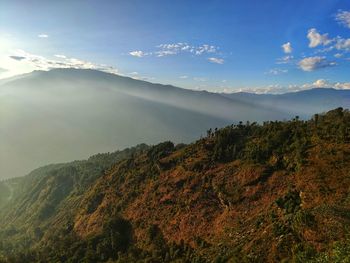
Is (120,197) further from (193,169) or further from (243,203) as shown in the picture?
(243,203)

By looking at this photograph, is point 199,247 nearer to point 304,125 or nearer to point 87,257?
point 87,257

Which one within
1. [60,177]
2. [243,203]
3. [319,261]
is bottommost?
[60,177]

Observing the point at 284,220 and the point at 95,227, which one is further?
the point at 95,227

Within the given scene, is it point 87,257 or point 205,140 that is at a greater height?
point 205,140

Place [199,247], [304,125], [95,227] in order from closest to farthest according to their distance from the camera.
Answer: [199,247] < [304,125] < [95,227]

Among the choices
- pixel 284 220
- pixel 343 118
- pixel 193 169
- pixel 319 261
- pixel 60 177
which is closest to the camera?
pixel 319 261

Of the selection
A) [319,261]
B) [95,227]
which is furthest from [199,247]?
[95,227]
